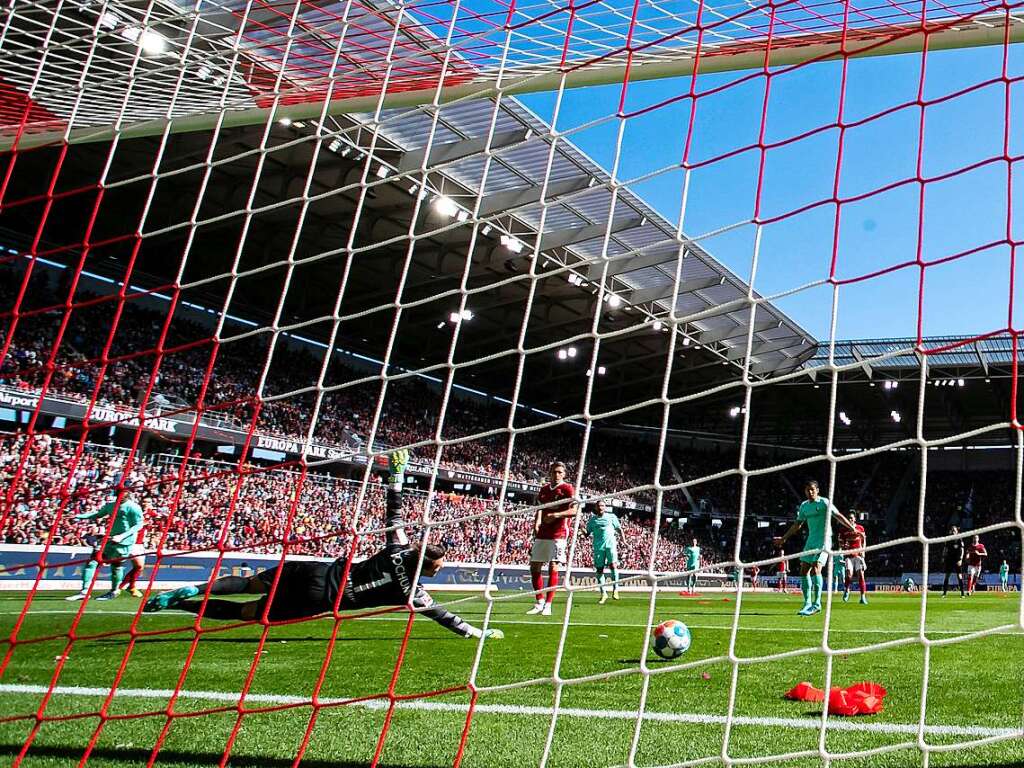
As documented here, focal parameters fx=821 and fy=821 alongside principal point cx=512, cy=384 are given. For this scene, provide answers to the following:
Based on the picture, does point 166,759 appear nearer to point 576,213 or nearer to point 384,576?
point 384,576

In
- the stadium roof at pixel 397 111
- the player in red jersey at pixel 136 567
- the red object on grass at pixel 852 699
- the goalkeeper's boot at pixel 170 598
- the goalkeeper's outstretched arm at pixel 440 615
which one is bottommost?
the player in red jersey at pixel 136 567

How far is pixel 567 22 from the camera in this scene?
4195 millimetres

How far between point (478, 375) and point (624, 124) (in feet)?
87.5

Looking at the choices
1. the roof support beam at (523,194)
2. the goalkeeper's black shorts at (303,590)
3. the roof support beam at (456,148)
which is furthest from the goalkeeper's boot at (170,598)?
the roof support beam at (523,194)

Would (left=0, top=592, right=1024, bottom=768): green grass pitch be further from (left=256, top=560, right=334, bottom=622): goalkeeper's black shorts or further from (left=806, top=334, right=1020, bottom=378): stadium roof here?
(left=806, top=334, right=1020, bottom=378): stadium roof

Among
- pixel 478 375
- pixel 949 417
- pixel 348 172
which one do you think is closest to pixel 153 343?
pixel 348 172

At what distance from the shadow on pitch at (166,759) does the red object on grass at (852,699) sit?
1.74 meters

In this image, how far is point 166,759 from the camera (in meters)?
2.57

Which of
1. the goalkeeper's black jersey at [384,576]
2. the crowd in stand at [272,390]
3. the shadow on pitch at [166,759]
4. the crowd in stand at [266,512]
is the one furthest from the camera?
the crowd in stand at [272,390]

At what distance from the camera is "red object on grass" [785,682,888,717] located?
10.4 ft

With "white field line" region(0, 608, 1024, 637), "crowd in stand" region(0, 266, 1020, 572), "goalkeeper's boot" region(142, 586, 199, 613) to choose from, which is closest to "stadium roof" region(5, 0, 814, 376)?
"crowd in stand" region(0, 266, 1020, 572)

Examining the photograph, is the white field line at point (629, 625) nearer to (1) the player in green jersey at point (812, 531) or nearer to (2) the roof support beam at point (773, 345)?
(1) the player in green jersey at point (812, 531)

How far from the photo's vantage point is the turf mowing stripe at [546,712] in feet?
9.47

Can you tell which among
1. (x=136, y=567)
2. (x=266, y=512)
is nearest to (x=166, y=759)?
Answer: (x=136, y=567)
